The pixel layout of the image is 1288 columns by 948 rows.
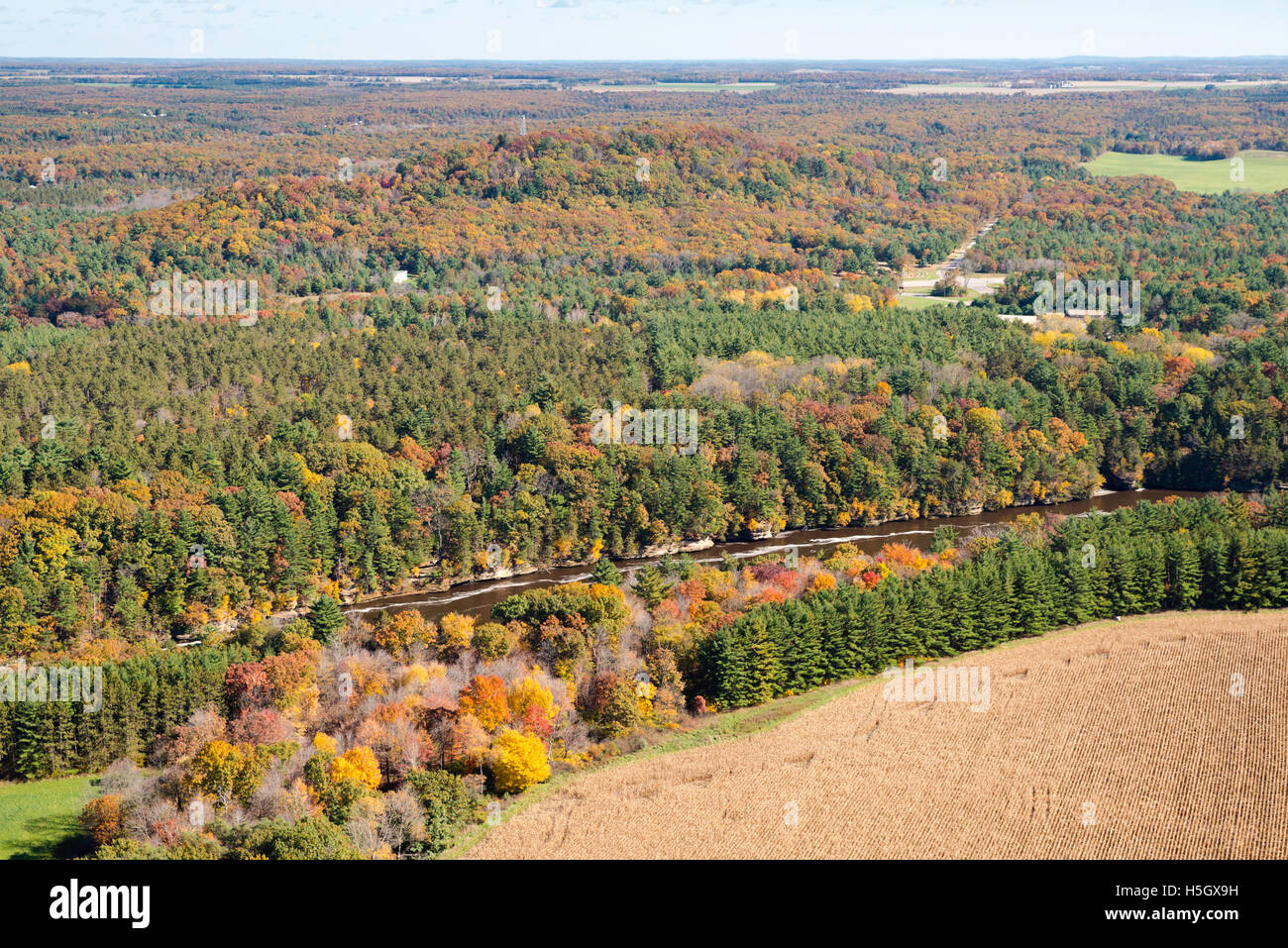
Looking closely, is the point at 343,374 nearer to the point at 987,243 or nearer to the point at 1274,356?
the point at 1274,356

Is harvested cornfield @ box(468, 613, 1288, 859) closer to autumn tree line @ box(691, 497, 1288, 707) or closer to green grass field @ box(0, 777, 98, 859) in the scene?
autumn tree line @ box(691, 497, 1288, 707)

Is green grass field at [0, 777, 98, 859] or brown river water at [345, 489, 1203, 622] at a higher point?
brown river water at [345, 489, 1203, 622]

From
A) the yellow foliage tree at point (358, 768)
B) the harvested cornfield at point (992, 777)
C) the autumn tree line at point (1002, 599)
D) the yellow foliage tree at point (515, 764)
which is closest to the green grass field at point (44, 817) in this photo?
the yellow foliage tree at point (358, 768)

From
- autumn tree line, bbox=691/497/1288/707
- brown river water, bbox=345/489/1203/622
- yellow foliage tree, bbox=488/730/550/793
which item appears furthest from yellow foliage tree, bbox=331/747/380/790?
brown river water, bbox=345/489/1203/622

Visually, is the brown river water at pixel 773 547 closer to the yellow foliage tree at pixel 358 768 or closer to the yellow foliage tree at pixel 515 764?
the yellow foliage tree at pixel 515 764

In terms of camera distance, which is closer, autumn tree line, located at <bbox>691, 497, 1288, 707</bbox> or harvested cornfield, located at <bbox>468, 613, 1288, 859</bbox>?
harvested cornfield, located at <bbox>468, 613, 1288, 859</bbox>

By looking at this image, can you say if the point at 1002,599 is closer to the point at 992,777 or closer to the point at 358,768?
the point at 992,777

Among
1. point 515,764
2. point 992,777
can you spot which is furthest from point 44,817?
point 992,777
